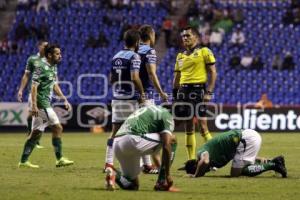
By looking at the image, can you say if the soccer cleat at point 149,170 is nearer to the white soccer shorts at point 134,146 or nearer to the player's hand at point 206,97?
the player's hand at point 206,97

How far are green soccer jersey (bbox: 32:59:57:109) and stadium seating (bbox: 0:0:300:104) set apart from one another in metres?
16.7

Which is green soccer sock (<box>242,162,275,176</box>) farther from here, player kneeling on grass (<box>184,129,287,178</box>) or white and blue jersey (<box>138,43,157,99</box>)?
white and blue jersey (<box>138,43,157,99</box>)

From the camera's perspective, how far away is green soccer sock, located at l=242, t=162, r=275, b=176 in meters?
12.8

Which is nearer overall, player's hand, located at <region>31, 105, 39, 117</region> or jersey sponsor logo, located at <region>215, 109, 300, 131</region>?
player's hand, located at <region>31, 105, 39, 117</region>

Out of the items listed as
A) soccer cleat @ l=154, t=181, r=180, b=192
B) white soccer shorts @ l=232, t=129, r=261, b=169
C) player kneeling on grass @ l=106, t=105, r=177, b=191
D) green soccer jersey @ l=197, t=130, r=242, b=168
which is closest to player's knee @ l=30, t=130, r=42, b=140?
green soccer jersey @ l=197, t=130, r=242, b=168

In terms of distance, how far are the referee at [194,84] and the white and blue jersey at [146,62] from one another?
124 centimetres

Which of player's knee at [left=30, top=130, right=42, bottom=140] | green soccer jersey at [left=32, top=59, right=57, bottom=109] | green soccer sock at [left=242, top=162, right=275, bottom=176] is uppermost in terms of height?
green soccer jersey at [left=32, top=59, right=57, bottom=109]

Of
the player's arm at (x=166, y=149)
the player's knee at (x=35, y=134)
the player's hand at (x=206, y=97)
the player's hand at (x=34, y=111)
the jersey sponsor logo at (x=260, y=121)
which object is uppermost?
the player's hand at (x=206, y=97)

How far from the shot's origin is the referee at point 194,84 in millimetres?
14648

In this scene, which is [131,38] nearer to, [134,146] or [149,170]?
[149,170]

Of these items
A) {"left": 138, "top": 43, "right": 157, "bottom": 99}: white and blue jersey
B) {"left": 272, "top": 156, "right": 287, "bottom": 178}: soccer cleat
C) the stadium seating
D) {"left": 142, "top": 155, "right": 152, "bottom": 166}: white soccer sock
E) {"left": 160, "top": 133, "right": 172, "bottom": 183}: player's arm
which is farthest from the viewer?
the stadium seating

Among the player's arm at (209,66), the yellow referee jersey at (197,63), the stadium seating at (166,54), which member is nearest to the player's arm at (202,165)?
the player's arm at (209,66)

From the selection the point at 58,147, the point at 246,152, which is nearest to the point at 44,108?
the point at 58,147

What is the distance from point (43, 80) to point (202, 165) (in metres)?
3.97
